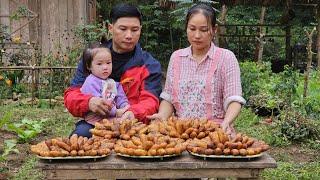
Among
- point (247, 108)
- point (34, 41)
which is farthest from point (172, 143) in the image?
point (34, 41)

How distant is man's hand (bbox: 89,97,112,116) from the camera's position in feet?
12.6

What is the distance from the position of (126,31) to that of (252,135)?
357 cm

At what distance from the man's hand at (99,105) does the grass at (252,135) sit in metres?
1.26

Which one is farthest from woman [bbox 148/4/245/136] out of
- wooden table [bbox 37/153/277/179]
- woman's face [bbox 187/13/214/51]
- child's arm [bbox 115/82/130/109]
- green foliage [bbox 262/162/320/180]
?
green foliage [bbox 262/162/320/180]

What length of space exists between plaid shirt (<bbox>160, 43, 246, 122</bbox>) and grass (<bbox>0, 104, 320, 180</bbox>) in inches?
60.2

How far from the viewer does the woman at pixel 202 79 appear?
3885 millimetres

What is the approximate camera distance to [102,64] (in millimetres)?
3977

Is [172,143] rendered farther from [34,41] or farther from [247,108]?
[34,41]

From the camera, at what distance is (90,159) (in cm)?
317

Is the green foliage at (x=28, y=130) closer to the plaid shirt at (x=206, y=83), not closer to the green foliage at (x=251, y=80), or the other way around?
the plaid shirt at (x=206, y=83)

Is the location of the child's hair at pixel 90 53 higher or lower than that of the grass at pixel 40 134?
higher

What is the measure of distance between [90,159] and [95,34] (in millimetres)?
8117

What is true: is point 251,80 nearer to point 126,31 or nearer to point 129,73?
point 129,73

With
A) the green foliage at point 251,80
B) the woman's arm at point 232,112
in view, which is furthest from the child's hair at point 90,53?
the green foliage at point 251,80
